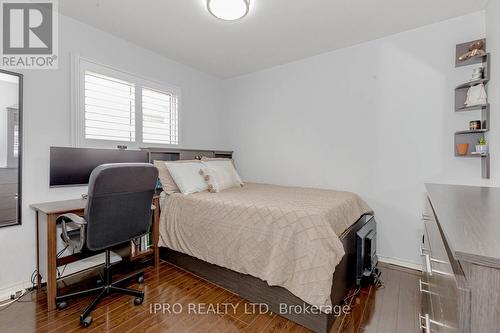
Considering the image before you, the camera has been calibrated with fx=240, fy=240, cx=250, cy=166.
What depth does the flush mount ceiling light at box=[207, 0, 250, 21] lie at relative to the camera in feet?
6.80

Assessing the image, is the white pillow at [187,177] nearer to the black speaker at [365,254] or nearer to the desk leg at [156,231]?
the desk leg at [156,231]

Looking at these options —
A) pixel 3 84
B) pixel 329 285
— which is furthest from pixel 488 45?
pixel 3 84

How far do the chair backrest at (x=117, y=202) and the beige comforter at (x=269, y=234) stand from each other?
51cm

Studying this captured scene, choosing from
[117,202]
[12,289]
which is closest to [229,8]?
[117,202]

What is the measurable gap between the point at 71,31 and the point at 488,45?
3989mm

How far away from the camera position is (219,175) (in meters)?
2.95

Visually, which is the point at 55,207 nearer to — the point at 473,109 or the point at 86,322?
the point at 86,322

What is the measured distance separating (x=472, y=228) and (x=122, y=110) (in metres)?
3.22

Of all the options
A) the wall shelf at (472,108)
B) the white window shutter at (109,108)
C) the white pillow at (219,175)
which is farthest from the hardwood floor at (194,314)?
the wall shelf at (472,108)

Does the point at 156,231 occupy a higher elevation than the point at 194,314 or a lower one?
higher

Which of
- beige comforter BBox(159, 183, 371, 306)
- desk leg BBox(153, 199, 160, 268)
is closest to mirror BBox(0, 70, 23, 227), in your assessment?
desk leg BBox(153, 199, 160, 268)

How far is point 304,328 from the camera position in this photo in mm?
1703

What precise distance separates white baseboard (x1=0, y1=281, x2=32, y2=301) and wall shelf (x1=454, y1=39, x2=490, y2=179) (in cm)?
421

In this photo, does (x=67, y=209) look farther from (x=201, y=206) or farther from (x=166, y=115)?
(x=166, y=115)
